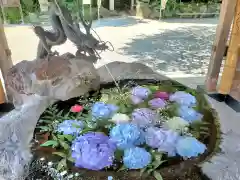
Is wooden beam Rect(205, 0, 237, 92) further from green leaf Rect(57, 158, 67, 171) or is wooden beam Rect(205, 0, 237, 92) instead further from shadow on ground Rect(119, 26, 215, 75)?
green leaf Rect(57, 158, 67, 171)

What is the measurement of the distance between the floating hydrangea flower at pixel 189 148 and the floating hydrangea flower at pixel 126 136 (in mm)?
105

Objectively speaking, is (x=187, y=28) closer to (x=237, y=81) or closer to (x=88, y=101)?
(x=237, y=81)

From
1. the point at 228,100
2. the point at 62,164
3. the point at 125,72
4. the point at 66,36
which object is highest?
the point at 66,36

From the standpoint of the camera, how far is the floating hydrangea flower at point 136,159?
26.0 inches

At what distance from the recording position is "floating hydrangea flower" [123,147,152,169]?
0.66 m

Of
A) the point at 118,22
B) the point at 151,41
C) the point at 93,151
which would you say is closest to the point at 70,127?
the point at 93,151

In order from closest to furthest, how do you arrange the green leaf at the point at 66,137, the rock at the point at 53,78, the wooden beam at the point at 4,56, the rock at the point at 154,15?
the green leaf at the point at 66,137, the rock at the point at 53,78, the rock at the point at 154,15, the wooden beam at the point at 4,56

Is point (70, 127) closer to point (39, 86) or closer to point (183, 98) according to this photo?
point (39, 86)

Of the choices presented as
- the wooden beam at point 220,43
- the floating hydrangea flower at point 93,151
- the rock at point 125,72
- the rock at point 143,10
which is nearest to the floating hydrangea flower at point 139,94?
the rock at point 125,72

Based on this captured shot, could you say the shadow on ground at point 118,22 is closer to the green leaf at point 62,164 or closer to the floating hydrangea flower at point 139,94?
the floating hydrangea flower at point 139,94

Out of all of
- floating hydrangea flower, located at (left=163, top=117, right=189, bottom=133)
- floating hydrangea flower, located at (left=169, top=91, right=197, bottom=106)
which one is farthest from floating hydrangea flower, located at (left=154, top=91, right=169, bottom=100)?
floating hydrangea flower, located at (left=163, top=117, right=189, bottom=133)

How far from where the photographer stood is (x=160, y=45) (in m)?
1.32

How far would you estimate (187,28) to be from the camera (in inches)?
49.9

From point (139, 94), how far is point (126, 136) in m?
0.25
